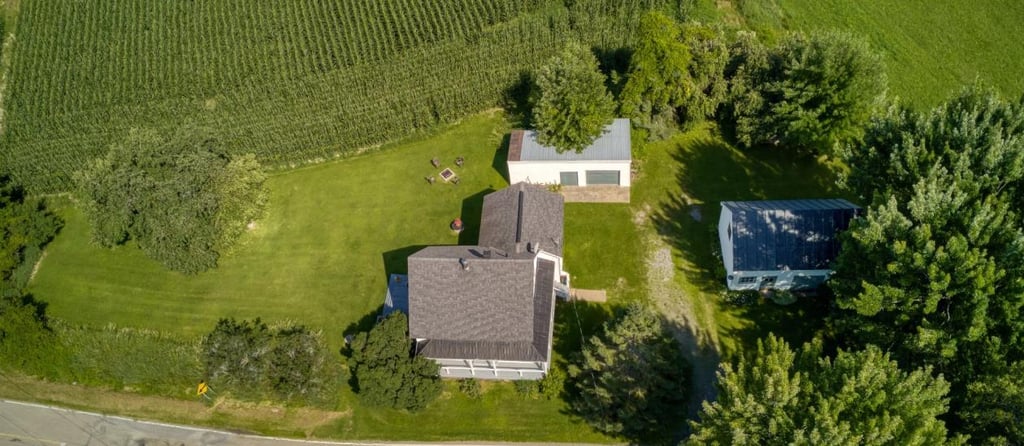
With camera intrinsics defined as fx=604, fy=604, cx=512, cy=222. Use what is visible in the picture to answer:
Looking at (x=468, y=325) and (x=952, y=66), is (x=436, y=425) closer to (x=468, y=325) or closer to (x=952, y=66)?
(x=468, y=325)

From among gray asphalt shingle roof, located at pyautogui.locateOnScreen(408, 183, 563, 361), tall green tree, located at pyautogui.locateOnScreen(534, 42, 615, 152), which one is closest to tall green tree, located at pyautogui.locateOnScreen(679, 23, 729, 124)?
tall green tree, located at pyautogui.locateOnScreen(534, 42, 615, 152)

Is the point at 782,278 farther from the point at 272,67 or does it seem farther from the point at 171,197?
the point at 272,67

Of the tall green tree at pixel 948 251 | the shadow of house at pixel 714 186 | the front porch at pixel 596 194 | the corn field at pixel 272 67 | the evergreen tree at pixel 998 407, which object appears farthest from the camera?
the corn field at pixel 272 67

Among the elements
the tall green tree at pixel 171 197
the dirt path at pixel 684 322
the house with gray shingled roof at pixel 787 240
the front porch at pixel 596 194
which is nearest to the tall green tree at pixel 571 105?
the front porch at pixel 596 194

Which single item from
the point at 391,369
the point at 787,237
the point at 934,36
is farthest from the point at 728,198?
the point at 391,369

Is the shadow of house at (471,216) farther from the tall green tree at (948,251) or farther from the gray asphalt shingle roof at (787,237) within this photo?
the tall green tree at (948,251)
